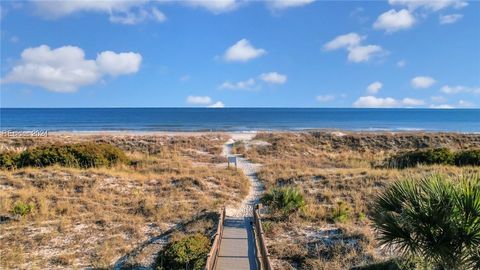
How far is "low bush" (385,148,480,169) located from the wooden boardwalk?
16345 mm

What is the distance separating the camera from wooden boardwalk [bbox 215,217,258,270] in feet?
30.8

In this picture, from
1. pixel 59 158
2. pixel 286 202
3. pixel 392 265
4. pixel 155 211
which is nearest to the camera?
pixel 392 265

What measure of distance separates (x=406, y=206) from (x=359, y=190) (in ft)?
37.7

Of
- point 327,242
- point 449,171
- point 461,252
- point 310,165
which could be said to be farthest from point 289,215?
point 310,165

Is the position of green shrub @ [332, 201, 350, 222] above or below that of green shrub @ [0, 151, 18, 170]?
below

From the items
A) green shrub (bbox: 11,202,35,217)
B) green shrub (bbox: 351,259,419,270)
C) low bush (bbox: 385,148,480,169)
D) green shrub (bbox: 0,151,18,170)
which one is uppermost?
green shrub (bbox: 0,151,18,170)

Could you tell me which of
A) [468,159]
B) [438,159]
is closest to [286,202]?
[438,159]

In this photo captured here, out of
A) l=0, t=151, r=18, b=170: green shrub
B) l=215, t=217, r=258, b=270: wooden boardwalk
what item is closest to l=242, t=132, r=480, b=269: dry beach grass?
l=215, t=217, r=258, b=270: wooden boardwalk

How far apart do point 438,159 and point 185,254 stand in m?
20.9

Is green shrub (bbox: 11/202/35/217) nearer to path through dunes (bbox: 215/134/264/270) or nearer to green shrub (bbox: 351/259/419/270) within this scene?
path through dunes (bbox: 215/134/264/270)

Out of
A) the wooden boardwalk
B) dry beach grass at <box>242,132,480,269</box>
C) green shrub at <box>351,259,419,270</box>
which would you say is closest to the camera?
green shrub at <box>351,259,419,270</box>

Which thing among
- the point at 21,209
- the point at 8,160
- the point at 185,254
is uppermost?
the point at 8,160

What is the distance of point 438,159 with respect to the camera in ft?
82.6

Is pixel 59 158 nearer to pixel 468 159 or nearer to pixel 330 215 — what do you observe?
pixel 330 215
